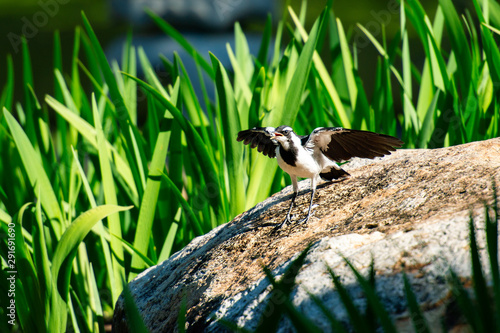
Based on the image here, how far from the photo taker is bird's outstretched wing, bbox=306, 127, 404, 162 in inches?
47.2

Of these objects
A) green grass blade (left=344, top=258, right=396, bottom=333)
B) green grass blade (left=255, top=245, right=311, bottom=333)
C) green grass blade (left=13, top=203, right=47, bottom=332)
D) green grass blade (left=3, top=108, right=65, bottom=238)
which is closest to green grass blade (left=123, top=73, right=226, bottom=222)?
green grass blade (left=3, top=108, right=65, bottom=238)

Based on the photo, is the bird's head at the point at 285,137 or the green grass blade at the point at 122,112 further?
the green grass blade at the point at 122,112

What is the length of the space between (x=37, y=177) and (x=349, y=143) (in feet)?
3.27

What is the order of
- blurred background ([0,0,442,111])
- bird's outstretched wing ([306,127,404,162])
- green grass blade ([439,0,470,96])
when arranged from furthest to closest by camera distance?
blurred background ([0,0,442,111]), green grass blade ([439,0,470,96]), bird's outstretched wing ([306,127,404,162])

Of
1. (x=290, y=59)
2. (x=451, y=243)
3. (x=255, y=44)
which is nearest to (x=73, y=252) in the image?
(x=451, y=243)

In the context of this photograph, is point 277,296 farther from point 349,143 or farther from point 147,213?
point 147,213

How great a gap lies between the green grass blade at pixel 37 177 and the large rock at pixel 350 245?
341 millimetres

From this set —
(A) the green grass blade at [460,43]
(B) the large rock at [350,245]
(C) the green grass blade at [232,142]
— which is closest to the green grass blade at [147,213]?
(B) the large rock at [350,245]

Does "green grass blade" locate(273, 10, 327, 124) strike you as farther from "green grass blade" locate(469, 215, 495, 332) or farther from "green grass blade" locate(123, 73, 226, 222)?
"green grass blade" locate(469, 215, 495, 332)

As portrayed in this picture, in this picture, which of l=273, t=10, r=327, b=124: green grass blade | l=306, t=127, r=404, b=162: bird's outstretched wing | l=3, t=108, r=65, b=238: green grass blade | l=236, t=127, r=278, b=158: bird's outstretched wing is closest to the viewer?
l=306, t=127, r=404, b=162: bird's outstretched wing

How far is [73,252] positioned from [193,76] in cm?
316

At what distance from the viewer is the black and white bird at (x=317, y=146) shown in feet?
3.98

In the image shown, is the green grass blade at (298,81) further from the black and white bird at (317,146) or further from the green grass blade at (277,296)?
the green grass blade at (277,296)

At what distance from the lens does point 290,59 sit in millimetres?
1947
